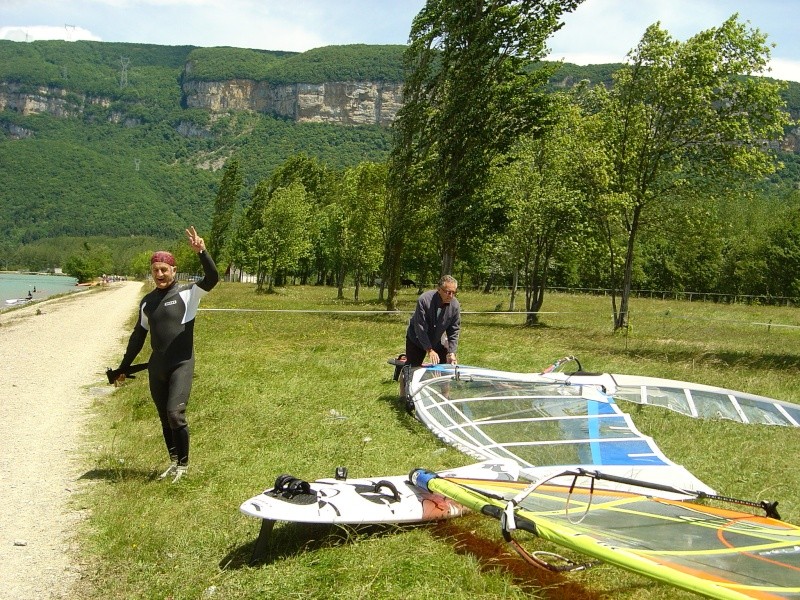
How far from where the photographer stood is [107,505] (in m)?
6.71

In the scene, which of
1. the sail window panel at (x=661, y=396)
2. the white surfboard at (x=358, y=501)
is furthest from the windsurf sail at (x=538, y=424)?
the white surfboard at (x=358, y=501)

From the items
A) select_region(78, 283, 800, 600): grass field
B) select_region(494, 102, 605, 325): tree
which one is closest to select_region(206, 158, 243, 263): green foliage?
select_region(494, 102, 605, 325): tree

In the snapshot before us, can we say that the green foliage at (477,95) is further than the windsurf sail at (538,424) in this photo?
Yes

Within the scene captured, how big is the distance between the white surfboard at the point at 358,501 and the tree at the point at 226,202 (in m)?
74.8

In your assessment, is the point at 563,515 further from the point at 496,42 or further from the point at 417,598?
the point at 496,42

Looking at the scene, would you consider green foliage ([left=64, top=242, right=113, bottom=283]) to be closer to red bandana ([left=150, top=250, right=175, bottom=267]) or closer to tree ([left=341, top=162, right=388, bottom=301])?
tree ([left=341, top=162, right=388, bottom=301])

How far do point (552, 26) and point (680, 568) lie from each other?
24345 mm

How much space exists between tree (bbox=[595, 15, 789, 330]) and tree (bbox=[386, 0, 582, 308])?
9.71 feet

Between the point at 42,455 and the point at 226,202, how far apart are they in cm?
7435

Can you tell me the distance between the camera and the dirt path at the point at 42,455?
17.7 feet

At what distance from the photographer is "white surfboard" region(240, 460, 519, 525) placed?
17.6ft

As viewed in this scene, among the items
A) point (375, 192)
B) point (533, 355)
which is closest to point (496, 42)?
point (533, 355)

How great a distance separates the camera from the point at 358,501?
5.73 m

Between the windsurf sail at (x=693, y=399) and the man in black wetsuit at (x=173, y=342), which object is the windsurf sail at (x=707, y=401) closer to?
the windsurf sail at (x=693, y=399)
